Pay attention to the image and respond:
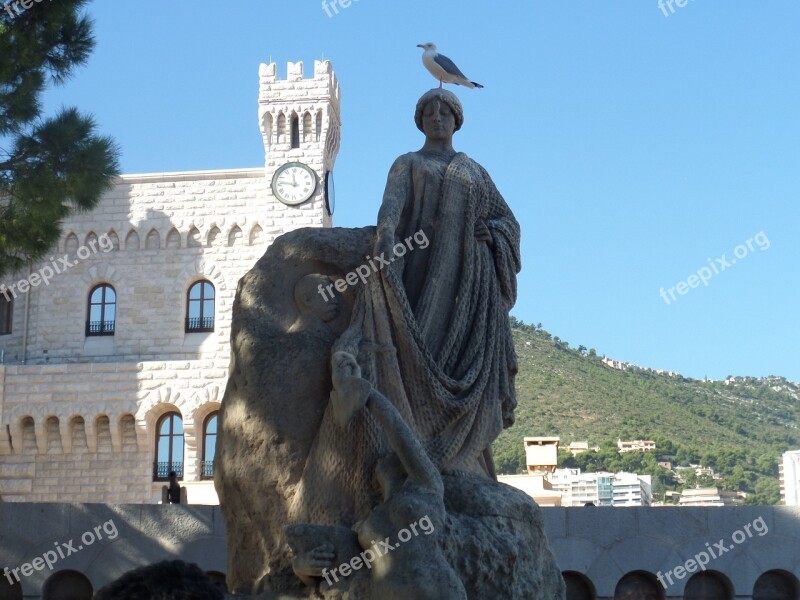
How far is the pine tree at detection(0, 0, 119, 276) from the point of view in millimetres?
12875

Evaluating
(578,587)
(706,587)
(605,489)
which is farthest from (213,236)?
(706,587)

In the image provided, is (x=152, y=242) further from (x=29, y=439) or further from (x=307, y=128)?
(x=29, y=439)

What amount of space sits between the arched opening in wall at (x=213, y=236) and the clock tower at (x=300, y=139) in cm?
212

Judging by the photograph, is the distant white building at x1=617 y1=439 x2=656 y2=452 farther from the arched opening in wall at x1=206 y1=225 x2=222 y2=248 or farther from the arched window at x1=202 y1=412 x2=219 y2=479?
the arched window at x1=202 y1=412 x2=219 y2=479

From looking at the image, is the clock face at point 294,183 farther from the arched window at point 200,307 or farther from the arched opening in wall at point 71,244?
the arched opening in wall at point 71,244

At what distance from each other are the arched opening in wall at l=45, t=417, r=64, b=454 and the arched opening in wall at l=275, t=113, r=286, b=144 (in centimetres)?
1161

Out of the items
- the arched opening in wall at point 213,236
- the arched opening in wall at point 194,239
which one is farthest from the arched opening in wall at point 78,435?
the arched opening in wall at point 213,236

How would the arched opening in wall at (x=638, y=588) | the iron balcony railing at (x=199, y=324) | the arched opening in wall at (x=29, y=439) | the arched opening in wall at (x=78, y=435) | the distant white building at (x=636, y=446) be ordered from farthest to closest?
1. the distant white building at (x=636, y=446)
2. the iron balcony railing at (x=199, y=324)
3. the arched opening in wall at (x=29, y=439)
4. the arched opening in wall at (x=78, y=435)
5. the arched opening in wall at (x=638, y=588)

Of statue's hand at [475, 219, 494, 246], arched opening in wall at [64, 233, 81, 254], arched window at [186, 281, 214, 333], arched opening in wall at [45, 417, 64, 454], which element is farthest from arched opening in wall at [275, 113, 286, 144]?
statue's hand at [475, 219, 494, 246]

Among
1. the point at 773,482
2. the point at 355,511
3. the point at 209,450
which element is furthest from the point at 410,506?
the point at 773,482

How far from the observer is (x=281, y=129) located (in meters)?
39.1

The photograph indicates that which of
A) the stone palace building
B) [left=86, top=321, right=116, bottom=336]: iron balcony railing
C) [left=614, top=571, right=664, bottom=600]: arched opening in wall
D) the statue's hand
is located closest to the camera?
the statue's hand

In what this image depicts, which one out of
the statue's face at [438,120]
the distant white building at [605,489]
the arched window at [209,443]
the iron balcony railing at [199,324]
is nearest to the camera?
the statue's face at [438,120]

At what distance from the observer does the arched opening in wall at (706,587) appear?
12242 mm
